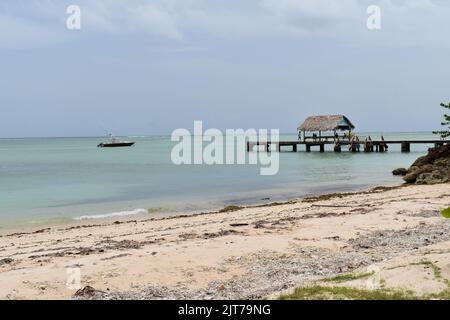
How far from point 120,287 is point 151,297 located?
648 mm

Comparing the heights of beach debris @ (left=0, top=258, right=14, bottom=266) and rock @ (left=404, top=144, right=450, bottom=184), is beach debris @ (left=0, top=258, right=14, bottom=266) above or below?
below

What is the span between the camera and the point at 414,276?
6.59 metres

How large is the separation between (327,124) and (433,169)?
119 ft

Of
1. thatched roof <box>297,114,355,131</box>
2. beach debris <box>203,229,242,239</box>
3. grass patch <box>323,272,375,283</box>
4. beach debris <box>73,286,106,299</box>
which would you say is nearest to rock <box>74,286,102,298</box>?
beach debris <box>73,286,106,299</box>

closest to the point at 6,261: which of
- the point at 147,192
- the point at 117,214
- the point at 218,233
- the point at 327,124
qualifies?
the point at 218,233

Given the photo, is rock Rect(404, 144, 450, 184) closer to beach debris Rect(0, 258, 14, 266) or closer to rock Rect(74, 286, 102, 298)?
beach debris Rect(0, 258, 14, 266)

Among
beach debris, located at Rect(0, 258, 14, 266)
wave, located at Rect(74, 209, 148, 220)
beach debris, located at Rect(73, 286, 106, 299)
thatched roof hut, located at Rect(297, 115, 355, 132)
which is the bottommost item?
wave, located at Rect(74, 209, 148, 220)

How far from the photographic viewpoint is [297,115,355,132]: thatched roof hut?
63.0m

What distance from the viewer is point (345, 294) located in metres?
5.84

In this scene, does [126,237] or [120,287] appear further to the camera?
[126,237]

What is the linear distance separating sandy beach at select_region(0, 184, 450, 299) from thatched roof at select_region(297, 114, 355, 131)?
164 feet

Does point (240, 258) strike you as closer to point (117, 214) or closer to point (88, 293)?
point (88, 293)
